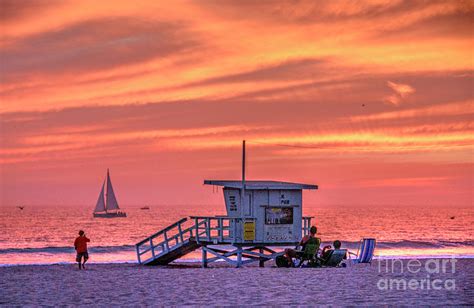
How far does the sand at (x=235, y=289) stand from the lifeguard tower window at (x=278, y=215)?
6.59 meters

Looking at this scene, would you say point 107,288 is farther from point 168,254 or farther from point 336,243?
point 168,254

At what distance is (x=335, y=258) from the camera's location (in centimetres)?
2889

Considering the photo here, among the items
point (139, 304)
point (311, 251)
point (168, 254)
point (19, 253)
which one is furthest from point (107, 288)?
point (19, 253)

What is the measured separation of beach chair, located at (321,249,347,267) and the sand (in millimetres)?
2408

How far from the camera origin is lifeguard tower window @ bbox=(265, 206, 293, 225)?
32.9 metres

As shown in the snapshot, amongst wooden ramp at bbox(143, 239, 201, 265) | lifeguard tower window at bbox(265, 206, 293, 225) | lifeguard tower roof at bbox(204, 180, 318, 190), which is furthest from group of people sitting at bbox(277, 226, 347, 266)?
wooden ramp at bbox(143, 239, 201, 265)

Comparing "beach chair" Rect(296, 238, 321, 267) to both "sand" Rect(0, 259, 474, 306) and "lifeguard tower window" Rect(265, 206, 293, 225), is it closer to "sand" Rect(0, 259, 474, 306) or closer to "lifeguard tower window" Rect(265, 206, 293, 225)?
"sand" Rect(0, 259, 474, 306)

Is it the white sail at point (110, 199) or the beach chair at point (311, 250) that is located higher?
the white sail at point (110, 199)

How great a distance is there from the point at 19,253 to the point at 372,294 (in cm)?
4903

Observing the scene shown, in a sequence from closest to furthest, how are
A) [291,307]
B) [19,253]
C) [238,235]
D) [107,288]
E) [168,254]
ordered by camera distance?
[291,307]
[107,288]
[238,235]
[168,254]
[19,253]

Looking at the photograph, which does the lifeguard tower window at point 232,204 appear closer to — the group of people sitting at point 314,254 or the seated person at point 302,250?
the seated person at point 302,250

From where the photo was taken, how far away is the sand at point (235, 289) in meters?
17.1

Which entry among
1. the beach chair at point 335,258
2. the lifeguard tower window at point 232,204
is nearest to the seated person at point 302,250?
the beach chair at point 335,258

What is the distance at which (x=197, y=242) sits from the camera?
111 ft
